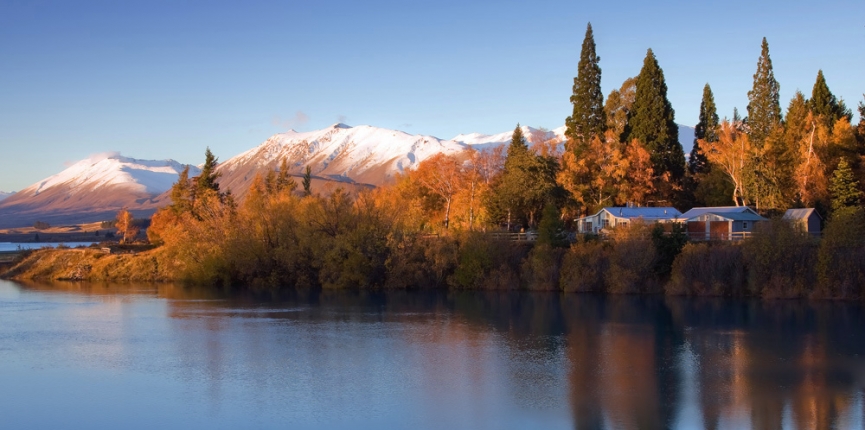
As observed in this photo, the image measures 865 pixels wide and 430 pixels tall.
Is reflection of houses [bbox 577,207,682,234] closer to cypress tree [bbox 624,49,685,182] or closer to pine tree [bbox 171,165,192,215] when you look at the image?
cypress tree [bbox 624,49,685,182]

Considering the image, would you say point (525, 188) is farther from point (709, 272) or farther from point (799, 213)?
point (799, 213)

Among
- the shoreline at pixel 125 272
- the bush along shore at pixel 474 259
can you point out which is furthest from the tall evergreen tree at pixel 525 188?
the shoreline at pixel 125 272

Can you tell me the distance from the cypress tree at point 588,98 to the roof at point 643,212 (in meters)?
12.7

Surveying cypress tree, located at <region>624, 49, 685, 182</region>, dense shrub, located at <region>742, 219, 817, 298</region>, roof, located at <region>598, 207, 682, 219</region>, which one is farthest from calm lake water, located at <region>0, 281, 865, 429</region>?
cypress tree, located at <region>624, 49, 685, 182</region>

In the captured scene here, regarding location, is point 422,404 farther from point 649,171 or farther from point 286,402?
point 649,171

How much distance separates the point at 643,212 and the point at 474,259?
16.8 m

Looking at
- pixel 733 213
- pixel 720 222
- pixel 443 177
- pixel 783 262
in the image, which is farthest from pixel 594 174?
pixel 783 262

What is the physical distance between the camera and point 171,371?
1209 inches

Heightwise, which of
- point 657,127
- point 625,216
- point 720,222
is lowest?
point 720,222

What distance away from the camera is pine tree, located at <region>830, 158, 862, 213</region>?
215 feet

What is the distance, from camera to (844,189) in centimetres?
6606

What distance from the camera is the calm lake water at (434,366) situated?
24031 millimetres

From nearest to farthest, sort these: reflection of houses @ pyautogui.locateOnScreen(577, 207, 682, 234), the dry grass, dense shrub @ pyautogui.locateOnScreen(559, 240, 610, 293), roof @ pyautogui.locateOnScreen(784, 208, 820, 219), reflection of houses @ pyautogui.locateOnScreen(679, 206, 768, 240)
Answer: dense shrub @ pyautogui.locateOnScreen(559, 240, 610, 293) < roof @ pyautogui.locateOnScreen(784, 208, 820, 219) < reflection of houses @ pyautogui.locateOnScreen(679, 206, 768, 240) < reflection of houses @ pyautogui.locateOnScreen(577, 207, 682, 234) < the dry grass

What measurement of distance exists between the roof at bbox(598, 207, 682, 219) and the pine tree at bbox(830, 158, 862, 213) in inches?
522
